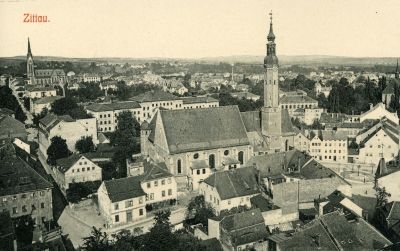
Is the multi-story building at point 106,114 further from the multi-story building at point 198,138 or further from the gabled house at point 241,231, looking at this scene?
the gabled house at point 241,231

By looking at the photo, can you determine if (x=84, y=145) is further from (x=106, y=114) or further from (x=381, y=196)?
(x=381, y=196)

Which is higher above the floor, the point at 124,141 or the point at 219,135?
the point at 219,135

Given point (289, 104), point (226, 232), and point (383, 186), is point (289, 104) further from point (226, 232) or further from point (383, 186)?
point (226, 232)

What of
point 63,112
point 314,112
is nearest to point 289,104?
point 314,112

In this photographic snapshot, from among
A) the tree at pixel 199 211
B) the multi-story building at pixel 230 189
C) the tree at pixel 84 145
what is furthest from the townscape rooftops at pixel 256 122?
the tree at pixel 84 145

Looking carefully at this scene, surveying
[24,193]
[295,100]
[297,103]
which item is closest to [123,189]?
[24,193]

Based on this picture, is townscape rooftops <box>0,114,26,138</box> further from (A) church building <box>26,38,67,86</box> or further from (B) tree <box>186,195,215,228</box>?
(A) church building <box>26,38,67,86</box>

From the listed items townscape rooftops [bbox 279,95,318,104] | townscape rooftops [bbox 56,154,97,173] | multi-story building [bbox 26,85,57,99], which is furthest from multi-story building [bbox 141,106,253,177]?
multi-story building [bbox 26,85,57,99]
